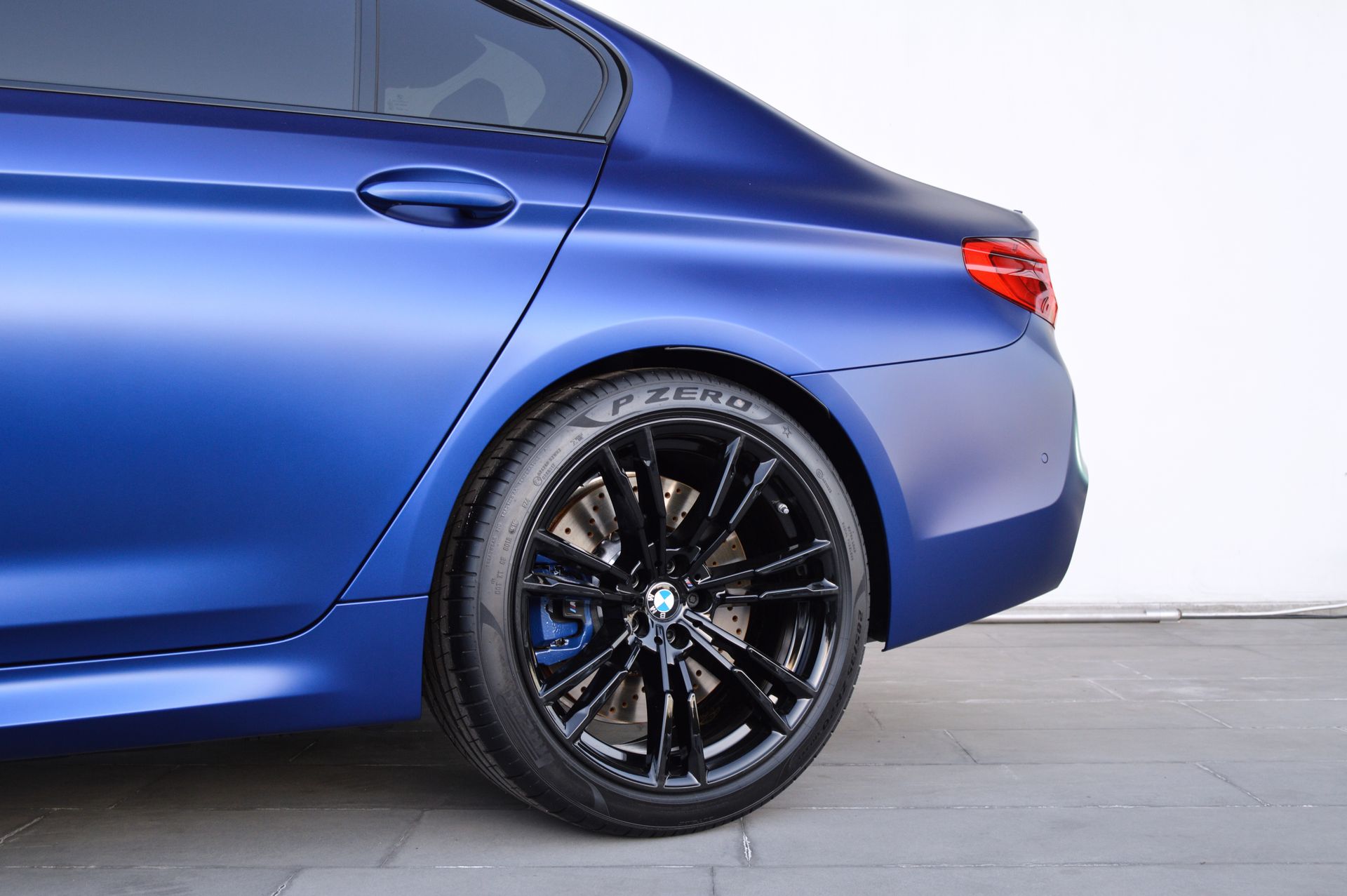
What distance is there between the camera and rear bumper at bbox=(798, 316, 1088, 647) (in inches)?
77.4

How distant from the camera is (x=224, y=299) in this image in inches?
63.2

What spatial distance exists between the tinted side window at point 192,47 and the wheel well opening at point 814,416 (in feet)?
2.10

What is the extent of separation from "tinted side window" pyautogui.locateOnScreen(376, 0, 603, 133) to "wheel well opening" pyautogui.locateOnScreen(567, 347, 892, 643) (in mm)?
→ 411

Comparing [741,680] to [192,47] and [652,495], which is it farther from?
[192,47]

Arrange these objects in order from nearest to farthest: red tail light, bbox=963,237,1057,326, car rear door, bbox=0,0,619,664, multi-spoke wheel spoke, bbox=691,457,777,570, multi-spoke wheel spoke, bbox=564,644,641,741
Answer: car rear door, bbox=0,0,619,664
multi-spoke wheel spoke, bbox=564,644,641,741
multi-spoke wheel spoke, bbox=691,457,777,570
red tail light, bbox=963,237,1057,326

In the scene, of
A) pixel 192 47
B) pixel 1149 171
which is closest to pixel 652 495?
pixel 192 47

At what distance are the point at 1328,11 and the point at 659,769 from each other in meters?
4.52

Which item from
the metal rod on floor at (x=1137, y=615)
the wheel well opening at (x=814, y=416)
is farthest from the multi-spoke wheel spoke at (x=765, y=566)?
the metal rod on floor at (x=1137, y=615)

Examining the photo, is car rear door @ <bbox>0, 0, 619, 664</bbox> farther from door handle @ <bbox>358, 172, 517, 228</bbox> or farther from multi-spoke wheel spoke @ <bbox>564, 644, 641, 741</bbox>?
multi-spoke wheel spoke @ <bbox>564, 644, 641, 741</bbox>

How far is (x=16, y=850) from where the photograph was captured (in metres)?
1.84

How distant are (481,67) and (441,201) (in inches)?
13.4

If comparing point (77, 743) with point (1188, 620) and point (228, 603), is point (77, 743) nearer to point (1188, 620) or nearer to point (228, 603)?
point (228, 603)

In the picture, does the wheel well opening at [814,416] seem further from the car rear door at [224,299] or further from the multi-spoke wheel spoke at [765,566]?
the car rear door at [224,299]

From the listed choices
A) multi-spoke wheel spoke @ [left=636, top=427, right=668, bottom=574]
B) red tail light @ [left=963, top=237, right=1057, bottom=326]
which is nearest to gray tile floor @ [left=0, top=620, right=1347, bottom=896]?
multi-spoke wheel spoke @ [left=636, top=427, right=668, bottom=574]
